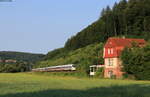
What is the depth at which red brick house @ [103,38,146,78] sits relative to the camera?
79.1 metres

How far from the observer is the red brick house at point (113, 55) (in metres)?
79.1

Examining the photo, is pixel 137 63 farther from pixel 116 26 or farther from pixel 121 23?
pixel 116 26

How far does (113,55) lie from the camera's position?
272ft

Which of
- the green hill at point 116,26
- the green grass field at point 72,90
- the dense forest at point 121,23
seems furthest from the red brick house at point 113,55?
the dense forest at point 121,23

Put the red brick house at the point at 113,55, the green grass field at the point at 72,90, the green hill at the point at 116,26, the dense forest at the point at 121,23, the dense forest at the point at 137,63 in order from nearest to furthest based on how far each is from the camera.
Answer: the green grass field at the point at 72,90 → the dense forest at the point at 137,63 → the red brick house at the point at 113,55 → the green hill at the point at 116,26 → the dense forest at the point at 121,23

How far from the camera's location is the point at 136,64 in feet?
219

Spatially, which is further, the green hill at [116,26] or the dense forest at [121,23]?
the dense forest at [121,23]

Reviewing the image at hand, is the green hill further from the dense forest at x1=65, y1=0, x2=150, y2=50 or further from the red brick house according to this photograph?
the red brick house

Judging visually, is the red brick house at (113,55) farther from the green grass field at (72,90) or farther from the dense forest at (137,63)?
the green grass field at (72,90)

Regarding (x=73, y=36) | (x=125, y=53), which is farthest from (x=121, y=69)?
(x=73, y=36)

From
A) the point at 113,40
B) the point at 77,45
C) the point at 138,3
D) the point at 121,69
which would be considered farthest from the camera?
the point at 77,45

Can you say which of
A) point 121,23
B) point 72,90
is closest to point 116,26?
point 121,23

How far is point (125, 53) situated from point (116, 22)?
293 ft

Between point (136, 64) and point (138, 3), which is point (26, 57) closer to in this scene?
point (138, 3)
